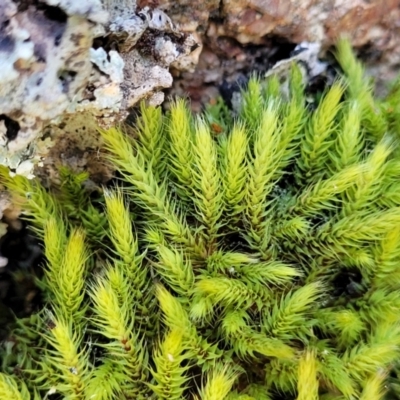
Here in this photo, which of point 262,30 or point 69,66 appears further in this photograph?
point 262,30

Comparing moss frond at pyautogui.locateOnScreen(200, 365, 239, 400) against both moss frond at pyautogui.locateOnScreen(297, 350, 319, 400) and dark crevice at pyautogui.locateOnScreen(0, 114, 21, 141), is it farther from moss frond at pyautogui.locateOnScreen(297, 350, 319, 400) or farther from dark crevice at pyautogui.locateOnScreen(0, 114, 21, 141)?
dark crevice at pyautogui.locateOnScreen(0, 114, 21, 141)

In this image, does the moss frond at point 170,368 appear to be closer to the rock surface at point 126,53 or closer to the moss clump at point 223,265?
the moss clump at point 223,265

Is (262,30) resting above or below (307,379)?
above

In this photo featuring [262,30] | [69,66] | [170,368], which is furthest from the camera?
[262,30]

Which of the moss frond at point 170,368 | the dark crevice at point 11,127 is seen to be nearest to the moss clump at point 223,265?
the moss frond at point 170,368

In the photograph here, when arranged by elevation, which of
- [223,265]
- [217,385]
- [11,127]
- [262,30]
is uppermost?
[262,30]

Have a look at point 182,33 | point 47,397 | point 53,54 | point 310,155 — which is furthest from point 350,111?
point 47,397

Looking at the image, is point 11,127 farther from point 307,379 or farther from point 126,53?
point 307,379

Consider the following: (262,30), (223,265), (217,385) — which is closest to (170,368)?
(217,385)
